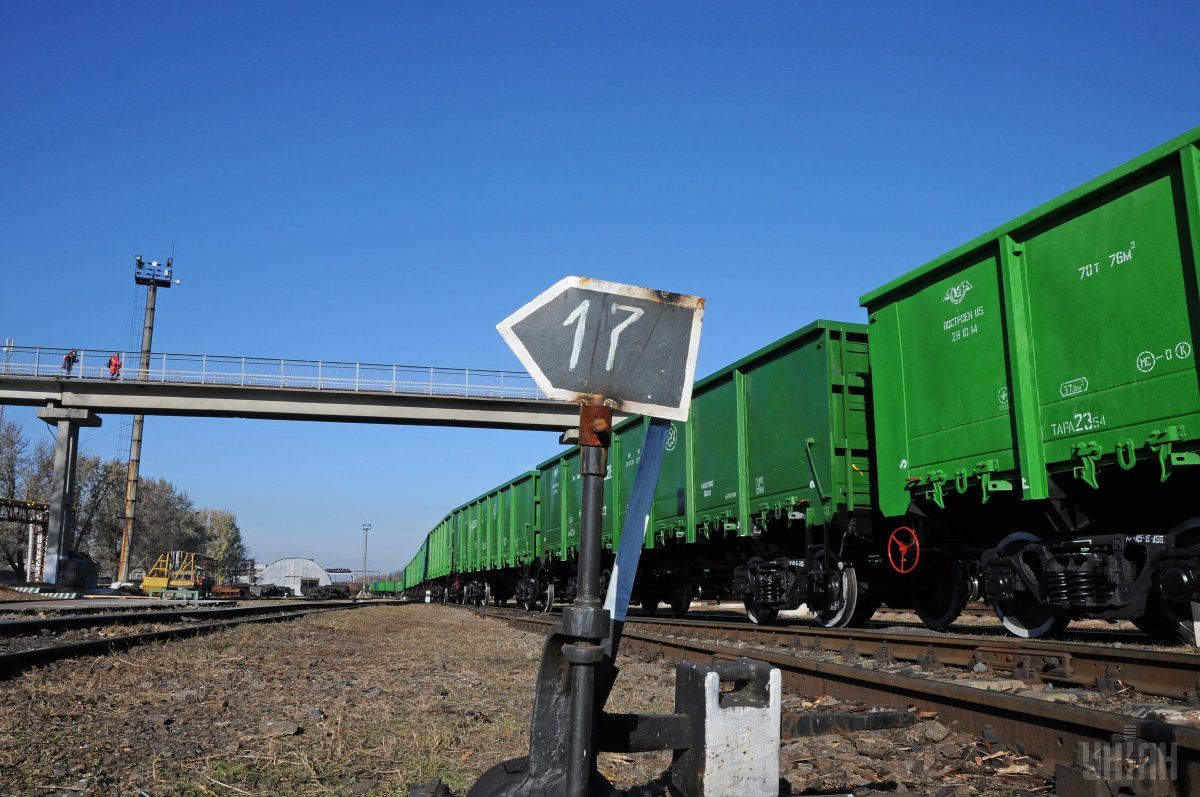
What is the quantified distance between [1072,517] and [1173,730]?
4862mm

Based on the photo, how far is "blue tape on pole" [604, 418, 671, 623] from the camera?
2289mm

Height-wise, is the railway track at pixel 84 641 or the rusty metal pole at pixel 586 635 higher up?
the rusty metal pole at pixel 586 635

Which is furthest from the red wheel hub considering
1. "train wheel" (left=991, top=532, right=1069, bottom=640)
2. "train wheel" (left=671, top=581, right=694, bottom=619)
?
"train wheel" (left=671, top=581, right=694, bottom=619)

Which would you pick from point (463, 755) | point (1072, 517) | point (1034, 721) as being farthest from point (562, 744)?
point (1072, 517)

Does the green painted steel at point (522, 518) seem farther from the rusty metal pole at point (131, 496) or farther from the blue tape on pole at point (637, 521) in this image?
the rusty metal pole at point (131, 496)

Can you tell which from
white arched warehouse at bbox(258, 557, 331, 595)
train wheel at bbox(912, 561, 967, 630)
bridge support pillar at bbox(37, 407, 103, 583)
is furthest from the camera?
white arched warehouse at bbox(258, 557, 331, 595)

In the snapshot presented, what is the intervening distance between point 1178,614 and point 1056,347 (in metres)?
2.31

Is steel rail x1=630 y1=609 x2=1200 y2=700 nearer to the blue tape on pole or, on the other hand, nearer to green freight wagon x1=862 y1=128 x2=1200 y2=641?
green freight wagon x1=862 y1=128 x2=1200 y2=641

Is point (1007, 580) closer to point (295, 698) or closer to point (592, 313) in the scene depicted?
point (295, 698)

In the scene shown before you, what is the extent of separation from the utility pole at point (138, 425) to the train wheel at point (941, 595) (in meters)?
31.2

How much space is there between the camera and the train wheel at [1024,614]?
25.8 feet

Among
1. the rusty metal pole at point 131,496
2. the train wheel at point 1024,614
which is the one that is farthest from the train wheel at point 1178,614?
the rusty metal pole at point 131,496

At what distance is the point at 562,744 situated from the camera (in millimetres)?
2211

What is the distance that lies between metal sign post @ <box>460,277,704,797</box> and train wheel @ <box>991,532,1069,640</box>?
6.58 m
